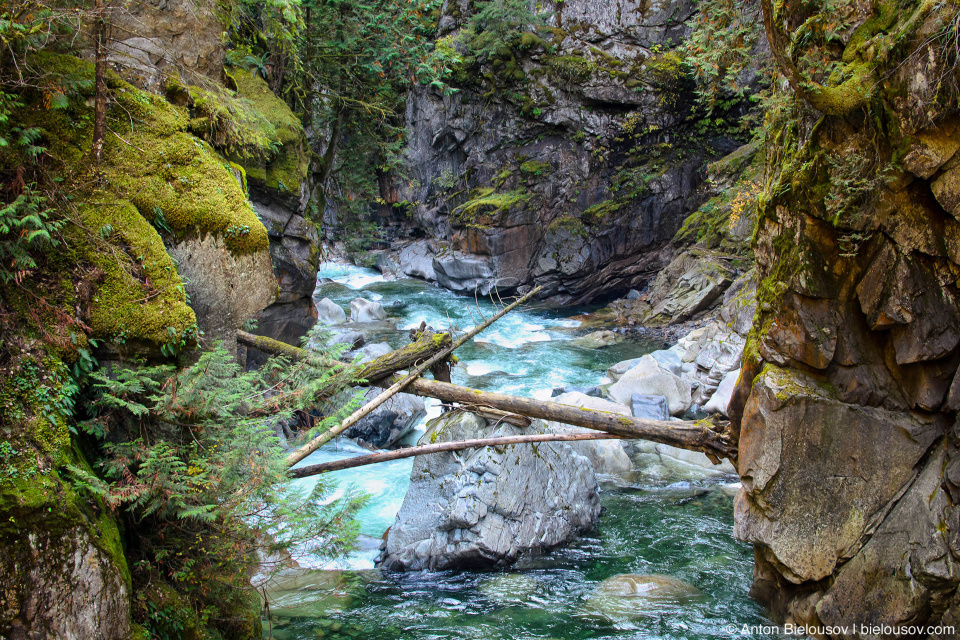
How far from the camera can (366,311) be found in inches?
766

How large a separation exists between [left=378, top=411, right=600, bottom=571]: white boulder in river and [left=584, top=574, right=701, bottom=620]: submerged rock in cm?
94

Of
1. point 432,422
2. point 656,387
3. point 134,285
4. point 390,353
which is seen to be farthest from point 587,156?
point 134,285

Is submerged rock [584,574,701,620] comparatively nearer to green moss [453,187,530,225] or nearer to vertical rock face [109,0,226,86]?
vertical rock face [109,0,226,86]

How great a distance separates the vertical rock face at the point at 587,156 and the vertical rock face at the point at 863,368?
17.7m

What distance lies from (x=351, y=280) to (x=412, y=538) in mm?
20638

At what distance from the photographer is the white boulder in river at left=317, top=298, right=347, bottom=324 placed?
718 inches

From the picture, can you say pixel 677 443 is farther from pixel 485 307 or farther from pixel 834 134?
pixel 485 307

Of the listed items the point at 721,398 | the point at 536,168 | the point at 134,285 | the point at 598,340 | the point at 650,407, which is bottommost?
the point at 598,340

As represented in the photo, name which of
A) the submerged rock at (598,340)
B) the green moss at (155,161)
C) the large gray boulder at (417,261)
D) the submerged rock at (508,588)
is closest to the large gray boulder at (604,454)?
the submerged rock at (508,588)

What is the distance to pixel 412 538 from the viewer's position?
655cm

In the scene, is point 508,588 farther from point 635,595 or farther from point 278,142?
point 278,142

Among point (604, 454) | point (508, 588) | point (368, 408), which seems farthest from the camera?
point (604, 454)

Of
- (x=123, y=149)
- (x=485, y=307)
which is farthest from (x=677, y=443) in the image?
(x=485, y=307)

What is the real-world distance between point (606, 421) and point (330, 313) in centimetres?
1421
